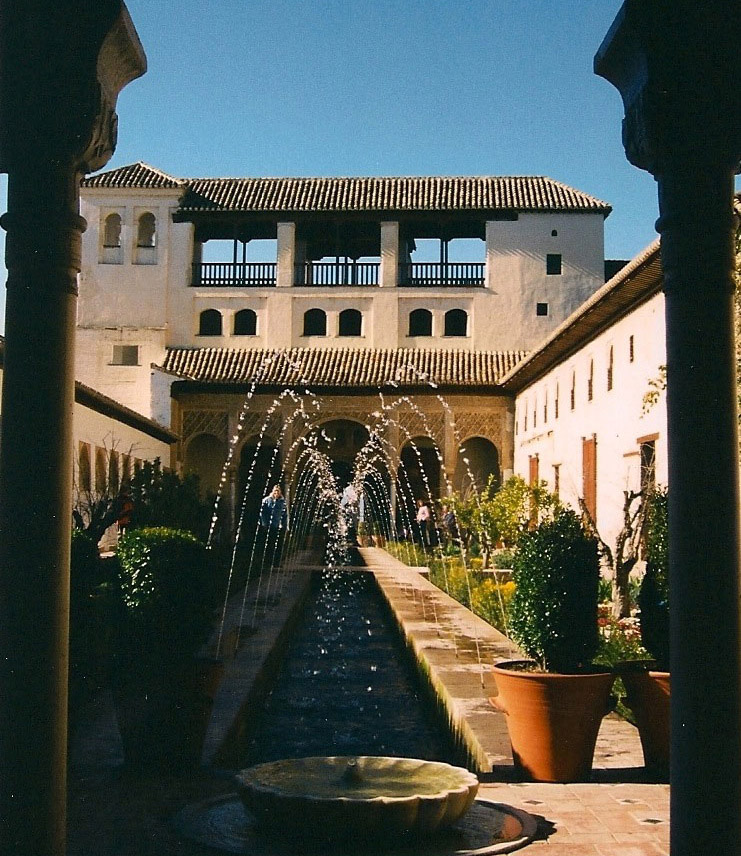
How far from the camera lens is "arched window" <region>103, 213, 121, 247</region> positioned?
3462cm

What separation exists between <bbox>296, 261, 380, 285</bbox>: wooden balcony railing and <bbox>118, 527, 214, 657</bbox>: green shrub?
95.3 ft

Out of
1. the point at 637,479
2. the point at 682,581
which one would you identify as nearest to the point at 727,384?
the point at 682,581

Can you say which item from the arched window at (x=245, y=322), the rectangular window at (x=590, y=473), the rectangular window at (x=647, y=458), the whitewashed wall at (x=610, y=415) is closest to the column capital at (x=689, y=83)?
the whitewashed wall at (x=610, y=415)

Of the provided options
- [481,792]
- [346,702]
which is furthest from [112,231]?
[481,792]

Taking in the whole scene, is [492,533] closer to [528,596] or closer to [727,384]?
[528,596]

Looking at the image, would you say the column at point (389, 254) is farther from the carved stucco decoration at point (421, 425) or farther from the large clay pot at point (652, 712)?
the large clay pot at point (652, 712)

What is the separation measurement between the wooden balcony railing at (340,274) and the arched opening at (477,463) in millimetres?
5819

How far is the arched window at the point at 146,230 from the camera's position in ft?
113

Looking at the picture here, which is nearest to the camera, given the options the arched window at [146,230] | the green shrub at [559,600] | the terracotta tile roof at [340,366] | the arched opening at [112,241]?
the green shrub at [559,600]

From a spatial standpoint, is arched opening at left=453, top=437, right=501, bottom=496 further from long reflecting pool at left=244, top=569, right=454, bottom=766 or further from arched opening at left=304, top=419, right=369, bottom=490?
long reflecting pool at left=244, top=569, right=454, bottom=766

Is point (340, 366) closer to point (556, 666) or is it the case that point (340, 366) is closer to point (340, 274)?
point (340, 274)

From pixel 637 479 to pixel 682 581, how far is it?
15434mm

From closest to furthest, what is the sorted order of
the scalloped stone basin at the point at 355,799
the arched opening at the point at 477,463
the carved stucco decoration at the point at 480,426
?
the scalloped stone basin at the point at 355,799 → the carved stucco decoration at the point at 480,426 → the arched opening at the point at 477,463

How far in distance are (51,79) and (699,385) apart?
1928 mm
